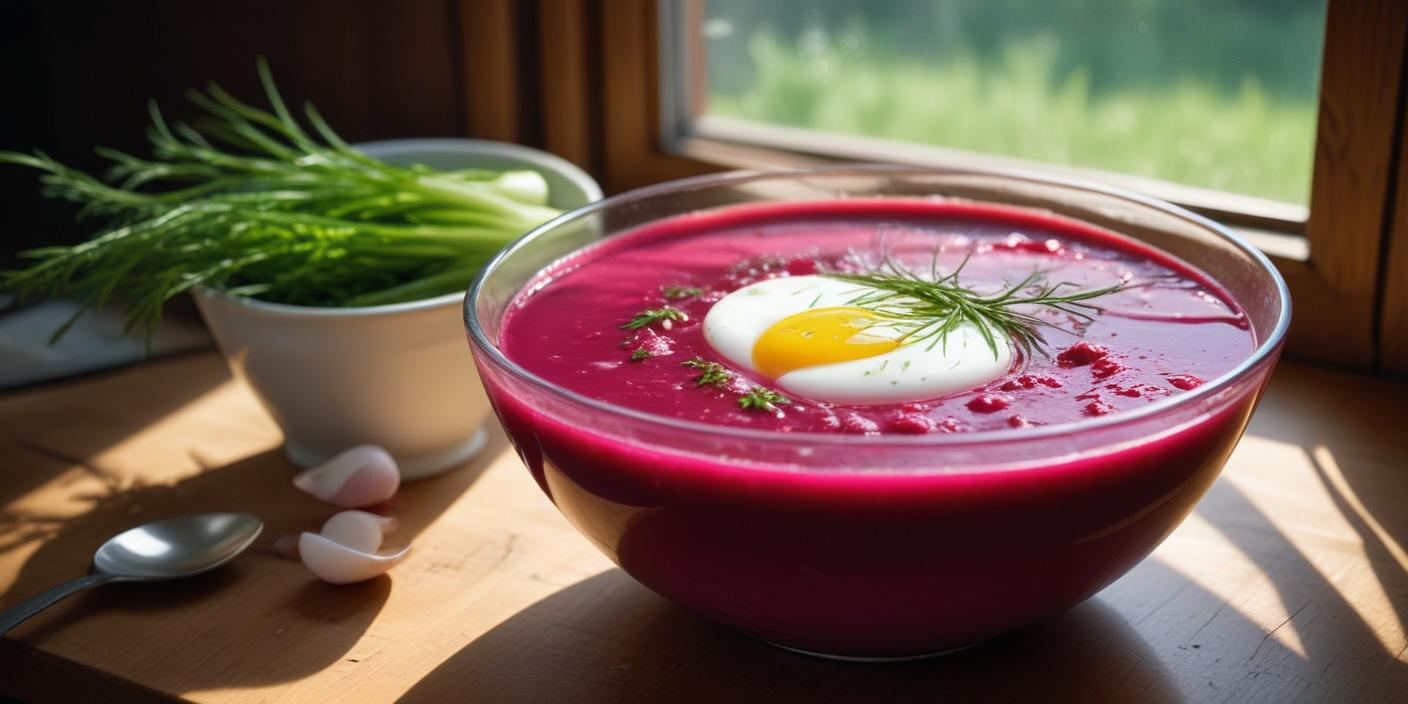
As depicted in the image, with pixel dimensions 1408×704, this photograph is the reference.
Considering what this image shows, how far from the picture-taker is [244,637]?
1197 mm

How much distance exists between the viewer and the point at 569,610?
1.21m

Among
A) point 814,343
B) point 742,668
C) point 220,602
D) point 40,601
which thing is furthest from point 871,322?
point 40,601

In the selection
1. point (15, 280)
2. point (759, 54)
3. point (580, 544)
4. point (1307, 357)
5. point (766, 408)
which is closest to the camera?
point (766, 408)

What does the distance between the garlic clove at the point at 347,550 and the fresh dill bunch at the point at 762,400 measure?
1.39 feet

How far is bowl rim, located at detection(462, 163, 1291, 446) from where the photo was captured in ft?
2.76

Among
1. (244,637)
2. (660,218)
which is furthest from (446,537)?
(660,218)

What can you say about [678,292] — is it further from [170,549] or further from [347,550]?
[170,549]

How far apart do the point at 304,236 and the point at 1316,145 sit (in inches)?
42.6

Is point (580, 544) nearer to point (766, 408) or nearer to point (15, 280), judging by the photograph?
point (766, 408)

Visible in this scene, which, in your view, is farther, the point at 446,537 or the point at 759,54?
the point at 759,54

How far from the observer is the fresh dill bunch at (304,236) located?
4.78ft

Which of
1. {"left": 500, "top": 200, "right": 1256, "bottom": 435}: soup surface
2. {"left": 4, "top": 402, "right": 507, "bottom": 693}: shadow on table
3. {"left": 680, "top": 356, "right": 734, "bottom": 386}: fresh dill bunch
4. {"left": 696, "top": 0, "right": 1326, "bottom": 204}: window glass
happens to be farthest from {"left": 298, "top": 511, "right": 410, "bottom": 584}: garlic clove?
{"left": 696, "top": 0, "right": 1326, "bottom": 204}: window glass

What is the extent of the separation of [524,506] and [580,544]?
0.11 metres

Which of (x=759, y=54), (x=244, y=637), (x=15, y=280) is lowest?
(x=244, y=637)
